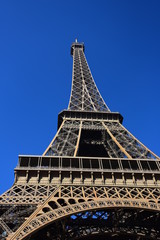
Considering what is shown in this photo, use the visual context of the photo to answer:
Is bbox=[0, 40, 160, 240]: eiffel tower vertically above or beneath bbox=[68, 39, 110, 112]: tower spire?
beneath

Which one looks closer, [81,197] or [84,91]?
[81,197]

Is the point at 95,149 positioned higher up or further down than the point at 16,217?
higher up

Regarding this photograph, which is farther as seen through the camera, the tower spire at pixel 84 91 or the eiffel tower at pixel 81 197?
the tower spire at pixel 84 91

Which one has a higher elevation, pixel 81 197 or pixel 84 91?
pixel 84 91

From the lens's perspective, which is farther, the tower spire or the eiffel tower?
the tower spire

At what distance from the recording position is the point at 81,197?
1733 centimetres

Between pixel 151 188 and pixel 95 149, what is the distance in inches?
530

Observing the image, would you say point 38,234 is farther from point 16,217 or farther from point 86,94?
point 86,94

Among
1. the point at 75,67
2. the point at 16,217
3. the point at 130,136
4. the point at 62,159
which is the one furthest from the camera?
the point at 75,67

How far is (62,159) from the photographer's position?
20.7m

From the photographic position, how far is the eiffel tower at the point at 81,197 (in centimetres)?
1587

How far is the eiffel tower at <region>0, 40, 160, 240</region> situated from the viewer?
15.9 m

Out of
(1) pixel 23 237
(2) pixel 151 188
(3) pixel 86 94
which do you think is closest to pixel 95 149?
(3) pixel 86 94

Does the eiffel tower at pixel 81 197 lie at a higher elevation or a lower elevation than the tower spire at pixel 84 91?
lower
